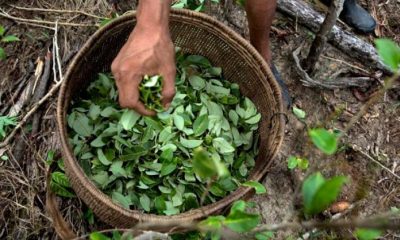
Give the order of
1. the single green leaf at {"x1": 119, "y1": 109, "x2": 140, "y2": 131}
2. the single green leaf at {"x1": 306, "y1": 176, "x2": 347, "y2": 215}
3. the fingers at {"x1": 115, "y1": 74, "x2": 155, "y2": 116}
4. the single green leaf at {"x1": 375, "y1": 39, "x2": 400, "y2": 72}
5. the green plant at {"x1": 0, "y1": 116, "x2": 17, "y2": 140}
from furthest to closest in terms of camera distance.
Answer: the green plant at {"x1": 0, "y1": 116, "x2": 17, "y2": 140}
the single green leaf at {"x1": 119, "y1": 109, "x2": 140, "y2": 131}
the fingers at {"x1": 115, "y1": 74, "x2": 155, "y2": 116}
the single green leaf at {"x1": 375, "y1": 39, "x2": 400, "y2": 72}
the single green leaf at {"x1": 306, "y1": 176, "x2": 347, "y2": 215}

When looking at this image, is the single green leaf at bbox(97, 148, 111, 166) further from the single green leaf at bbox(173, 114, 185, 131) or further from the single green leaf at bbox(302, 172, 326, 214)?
the single green leaf at bbox(302, 172, 326, 214)

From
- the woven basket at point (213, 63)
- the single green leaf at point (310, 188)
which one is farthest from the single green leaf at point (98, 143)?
the single green leaf at point (310, 188)

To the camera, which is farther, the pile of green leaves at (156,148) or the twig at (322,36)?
the twig at (322,36)

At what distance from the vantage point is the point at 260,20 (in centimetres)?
175

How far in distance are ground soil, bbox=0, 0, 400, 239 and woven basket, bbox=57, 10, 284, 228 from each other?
7.3 inches

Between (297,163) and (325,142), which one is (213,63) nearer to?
(297,163)

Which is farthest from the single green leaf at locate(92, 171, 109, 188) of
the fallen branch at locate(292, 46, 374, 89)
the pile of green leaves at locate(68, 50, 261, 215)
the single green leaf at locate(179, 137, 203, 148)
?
the fallen branch at locate(292, 46, 374, 89)

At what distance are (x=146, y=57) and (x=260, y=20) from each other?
570 millimetres

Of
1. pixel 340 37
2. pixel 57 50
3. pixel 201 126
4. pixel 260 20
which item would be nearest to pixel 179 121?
pixel 201 126

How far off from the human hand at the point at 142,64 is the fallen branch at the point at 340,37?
81 centimetres

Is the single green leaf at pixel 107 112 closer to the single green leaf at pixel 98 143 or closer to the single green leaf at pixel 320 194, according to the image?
the single green leaf at pixel 98 143

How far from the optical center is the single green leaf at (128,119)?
4.89 ft

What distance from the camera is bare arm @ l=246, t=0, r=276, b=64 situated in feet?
5.60

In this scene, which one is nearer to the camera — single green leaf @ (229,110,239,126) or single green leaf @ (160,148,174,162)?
single green leaf @ (160,148,174,162)
